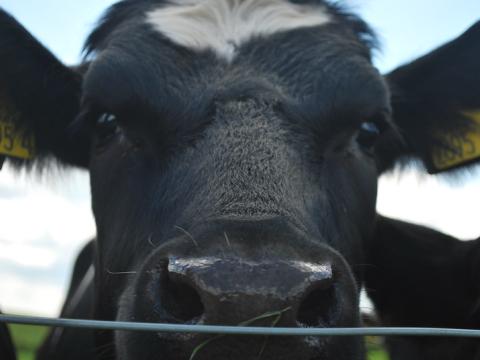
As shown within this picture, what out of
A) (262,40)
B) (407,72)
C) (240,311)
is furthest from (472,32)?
(240,311)

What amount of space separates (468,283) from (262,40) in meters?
1.87

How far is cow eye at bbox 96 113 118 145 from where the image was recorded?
3363 mm

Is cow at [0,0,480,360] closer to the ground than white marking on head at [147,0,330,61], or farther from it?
closer to the ground

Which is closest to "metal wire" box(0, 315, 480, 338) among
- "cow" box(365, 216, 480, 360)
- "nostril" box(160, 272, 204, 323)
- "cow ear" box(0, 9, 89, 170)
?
"nostril" box(160, 272, 204, 323)

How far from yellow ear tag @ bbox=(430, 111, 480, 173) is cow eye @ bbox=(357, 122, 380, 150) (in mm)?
943

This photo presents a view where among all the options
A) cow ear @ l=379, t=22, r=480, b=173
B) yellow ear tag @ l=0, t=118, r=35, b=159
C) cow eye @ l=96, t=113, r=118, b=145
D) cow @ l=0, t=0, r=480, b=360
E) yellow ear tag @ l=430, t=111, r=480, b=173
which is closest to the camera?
cow @ l=0, t=0, r=480, b=360

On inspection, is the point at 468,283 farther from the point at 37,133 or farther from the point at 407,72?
the point at 37,133

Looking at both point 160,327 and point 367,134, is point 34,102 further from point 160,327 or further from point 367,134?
point 160,327

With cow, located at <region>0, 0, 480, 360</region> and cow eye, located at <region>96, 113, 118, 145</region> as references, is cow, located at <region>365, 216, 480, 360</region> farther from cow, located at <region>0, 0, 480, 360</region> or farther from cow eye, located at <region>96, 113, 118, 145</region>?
cow eye, located at <region>96, 113, 118, 145</region>

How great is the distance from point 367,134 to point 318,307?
1.52m

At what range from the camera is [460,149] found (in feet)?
13.8

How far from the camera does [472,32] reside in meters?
3.68

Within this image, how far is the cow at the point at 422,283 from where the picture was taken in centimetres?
396

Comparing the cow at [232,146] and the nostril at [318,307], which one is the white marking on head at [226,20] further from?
the nostril at [318,307]
